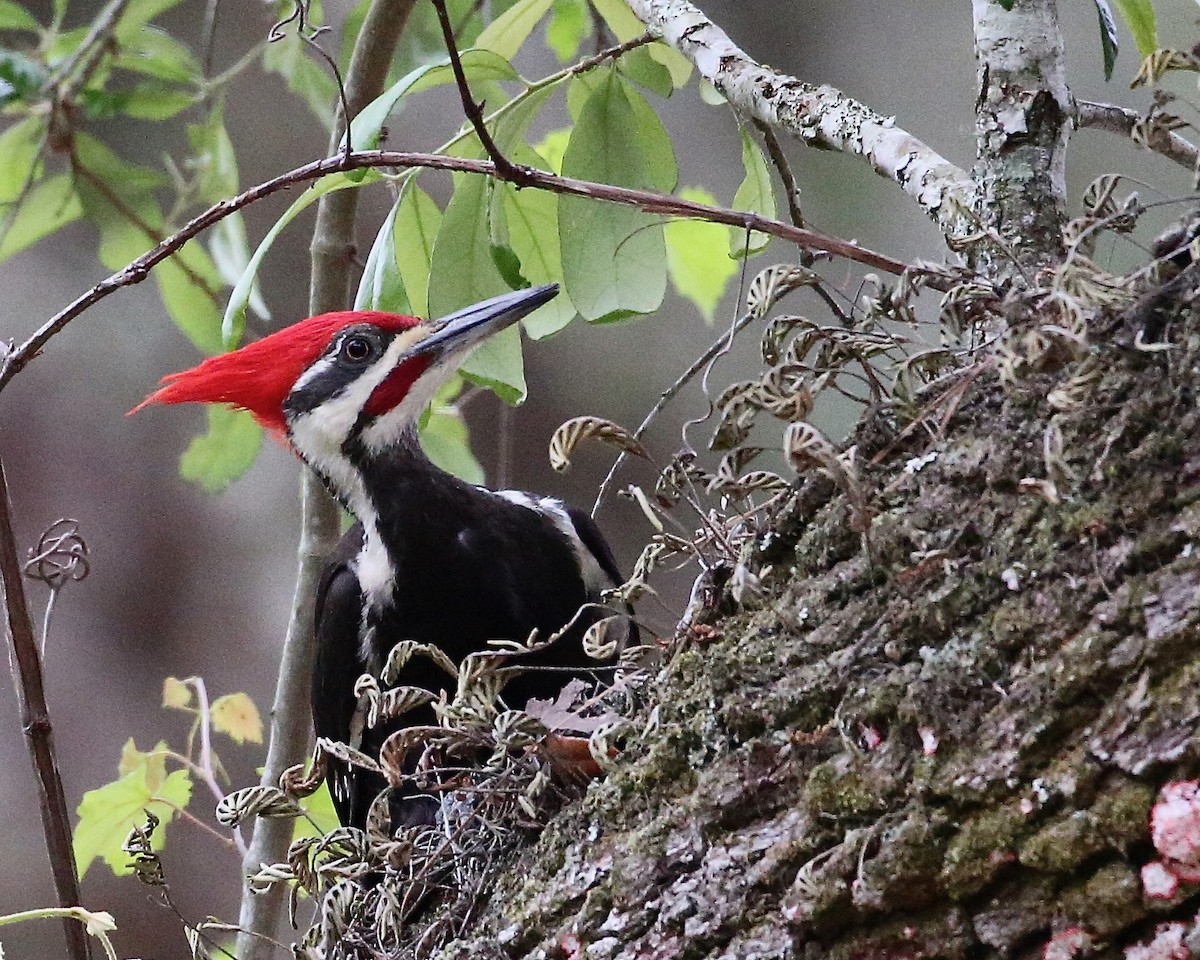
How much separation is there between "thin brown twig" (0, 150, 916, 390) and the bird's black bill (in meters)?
0.23

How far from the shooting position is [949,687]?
659 millimetres

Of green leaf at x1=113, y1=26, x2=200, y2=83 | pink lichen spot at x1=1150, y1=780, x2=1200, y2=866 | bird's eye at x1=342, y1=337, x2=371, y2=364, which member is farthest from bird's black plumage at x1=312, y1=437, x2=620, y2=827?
pink lichen spot at x1=1150, y1=780, x2=1200, y2=866

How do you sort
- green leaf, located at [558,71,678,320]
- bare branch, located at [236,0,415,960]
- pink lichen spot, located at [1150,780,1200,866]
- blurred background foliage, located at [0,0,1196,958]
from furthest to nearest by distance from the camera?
blurred background foliage, located at [0,0,1196,958] → bare branch, located at [236,0,415,960] → green leaf, located at [558,71,678,320] → pink lichen spot, located at [1150,780,1200,866]

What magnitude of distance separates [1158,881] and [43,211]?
6.27 feet

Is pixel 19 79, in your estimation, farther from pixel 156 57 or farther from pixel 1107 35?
pixel 1107 35

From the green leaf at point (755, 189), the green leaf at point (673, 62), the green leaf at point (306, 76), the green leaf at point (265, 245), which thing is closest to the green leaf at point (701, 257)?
the green leaf at point (673, 62)

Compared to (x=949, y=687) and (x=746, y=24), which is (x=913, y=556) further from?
(x=746, y=24)

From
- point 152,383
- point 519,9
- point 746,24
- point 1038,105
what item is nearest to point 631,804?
point 1038,105

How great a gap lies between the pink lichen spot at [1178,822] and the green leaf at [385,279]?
3.29 feet

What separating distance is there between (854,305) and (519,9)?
2.39 ft

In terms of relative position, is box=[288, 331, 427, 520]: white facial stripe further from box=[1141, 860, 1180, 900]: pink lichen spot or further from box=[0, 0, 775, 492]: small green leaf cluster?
box=[1141, 860, 1180, 900]: pink lichen spot

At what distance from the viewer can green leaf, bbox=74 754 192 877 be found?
1.57 m

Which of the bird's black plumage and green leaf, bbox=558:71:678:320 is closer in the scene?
green leaf, bbox=558:71:678:320

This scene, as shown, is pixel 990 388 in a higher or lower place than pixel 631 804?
higher
